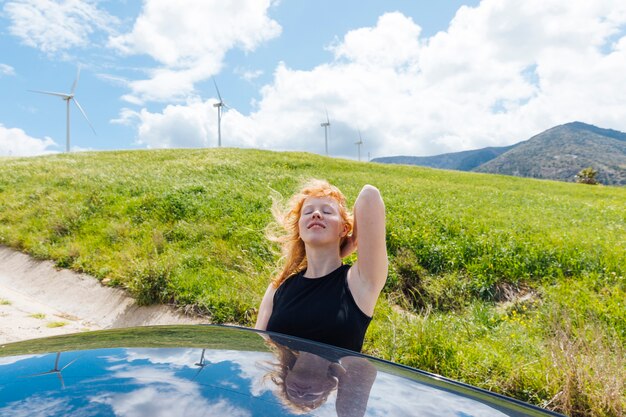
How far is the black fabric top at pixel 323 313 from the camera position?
8.34 ft

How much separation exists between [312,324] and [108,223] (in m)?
8.93

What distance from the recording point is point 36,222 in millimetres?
10922

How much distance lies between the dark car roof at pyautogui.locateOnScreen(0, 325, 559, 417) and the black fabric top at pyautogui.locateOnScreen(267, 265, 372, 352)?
2.09 ft

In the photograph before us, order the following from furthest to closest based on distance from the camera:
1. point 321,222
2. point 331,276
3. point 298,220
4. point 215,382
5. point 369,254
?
1. point 298,220
2. point 321,222
3. point 331,276
4. point 369,254
5. point 215,382

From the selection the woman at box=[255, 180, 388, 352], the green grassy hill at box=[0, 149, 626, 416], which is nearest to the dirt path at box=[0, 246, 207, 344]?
the green grassy hill at box=[0, 149, 626, 416]

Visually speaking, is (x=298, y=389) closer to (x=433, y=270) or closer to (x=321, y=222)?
(x=321, y=222)

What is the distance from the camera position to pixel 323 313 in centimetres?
260

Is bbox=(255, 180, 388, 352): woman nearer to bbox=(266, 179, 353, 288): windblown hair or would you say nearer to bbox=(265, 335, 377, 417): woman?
bbox=(266, 179, 353, 288): windblown hair

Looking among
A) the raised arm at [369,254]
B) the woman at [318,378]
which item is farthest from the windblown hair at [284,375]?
the raised arm at [369,254]

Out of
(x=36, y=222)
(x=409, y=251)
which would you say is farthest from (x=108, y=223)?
(x=409, y=251)

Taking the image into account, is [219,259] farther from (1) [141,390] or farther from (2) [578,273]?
(1) [141,390]

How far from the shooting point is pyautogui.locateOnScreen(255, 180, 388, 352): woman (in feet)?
8.48

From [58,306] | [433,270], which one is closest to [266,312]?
[433,270]

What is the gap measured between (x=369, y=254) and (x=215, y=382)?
4.88ft
